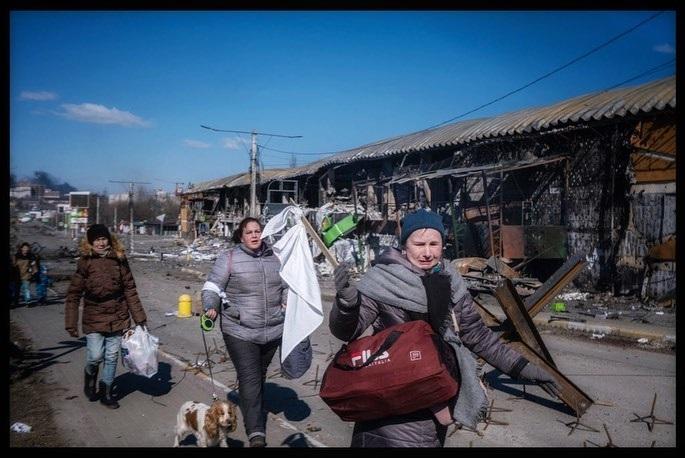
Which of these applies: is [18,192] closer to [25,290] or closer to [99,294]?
[25,290]

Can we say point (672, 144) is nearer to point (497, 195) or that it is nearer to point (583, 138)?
point (583, 138)

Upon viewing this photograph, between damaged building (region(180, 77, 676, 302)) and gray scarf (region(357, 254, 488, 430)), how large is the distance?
424 inches

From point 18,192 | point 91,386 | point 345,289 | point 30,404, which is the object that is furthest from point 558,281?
point 18,192

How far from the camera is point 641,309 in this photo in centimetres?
1061

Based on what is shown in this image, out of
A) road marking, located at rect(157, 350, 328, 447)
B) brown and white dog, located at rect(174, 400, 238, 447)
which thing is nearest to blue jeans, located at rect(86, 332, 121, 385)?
road marking, located at rect(157, 350, 328, 447)

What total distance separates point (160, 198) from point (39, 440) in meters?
102

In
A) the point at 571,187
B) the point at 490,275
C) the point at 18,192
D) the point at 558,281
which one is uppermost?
the point at 571,187

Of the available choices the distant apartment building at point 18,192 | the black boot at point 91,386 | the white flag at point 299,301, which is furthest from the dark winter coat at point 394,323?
the black boot at point 91,386

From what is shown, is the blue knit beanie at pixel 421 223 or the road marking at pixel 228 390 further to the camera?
the road marking at pixel 228 390

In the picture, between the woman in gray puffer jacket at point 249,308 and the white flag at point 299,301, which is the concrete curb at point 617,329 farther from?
the white flag at point 299,301

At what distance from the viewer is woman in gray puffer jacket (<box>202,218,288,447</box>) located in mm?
3881

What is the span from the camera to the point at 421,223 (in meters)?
2.57

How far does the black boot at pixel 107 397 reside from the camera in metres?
4.96

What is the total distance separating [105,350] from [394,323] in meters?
3.95
